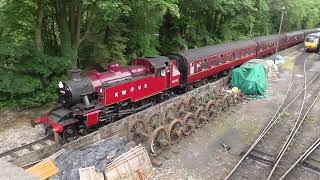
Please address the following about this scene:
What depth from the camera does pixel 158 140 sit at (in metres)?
13.6

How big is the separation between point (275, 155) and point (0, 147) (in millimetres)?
11399

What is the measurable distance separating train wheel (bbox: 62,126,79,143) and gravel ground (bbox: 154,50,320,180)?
4.02 m

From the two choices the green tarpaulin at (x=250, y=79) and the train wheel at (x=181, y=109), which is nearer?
the train wheel at (x=181, y=109)

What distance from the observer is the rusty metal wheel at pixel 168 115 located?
51.3ft

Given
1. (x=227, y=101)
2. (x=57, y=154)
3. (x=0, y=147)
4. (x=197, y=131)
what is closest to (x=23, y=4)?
(x=0, y=147)

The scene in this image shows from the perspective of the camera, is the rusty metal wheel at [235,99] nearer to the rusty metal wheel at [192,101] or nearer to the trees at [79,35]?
the rusty metal wheel at [192,101]

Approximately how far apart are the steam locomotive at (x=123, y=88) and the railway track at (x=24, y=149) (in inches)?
22.3

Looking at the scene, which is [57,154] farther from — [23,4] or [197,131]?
[23,4]

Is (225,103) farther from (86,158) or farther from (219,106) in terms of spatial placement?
(86,158)

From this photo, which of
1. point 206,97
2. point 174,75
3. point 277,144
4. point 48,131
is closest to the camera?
point 48,131

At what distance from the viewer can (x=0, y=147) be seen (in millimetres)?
13625

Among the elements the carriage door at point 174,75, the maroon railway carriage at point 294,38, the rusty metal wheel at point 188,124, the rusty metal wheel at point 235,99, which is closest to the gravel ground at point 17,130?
the rusty metal wheel at point 188,124

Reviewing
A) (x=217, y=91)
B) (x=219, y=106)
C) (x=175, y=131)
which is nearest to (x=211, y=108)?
(x=219, y=106)

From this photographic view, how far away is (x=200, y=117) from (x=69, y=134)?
21.0 ft
